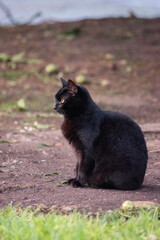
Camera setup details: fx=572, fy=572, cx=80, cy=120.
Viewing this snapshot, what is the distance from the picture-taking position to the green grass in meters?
3.46

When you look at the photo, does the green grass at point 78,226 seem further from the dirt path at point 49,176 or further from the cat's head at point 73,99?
the cat's head at point 73,99

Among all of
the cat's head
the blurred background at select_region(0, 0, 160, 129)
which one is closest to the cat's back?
the cat's head

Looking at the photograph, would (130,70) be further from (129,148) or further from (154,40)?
(129,148)

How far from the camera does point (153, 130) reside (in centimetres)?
746

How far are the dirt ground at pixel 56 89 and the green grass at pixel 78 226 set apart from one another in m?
0.37

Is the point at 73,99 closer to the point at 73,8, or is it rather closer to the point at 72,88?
the point at 72,88

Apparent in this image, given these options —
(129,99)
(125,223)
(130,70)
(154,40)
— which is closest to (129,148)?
(125,223)

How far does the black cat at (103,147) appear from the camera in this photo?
5004 millimetres

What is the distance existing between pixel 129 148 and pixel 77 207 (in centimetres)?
97

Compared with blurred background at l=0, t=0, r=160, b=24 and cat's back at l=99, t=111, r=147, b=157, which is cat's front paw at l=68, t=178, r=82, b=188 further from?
blurred background at l=0, t=0, r=160, b=24

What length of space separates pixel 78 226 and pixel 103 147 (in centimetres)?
163

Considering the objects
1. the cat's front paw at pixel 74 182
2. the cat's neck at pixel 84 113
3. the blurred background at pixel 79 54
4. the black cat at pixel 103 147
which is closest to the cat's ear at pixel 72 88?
the black cat at pixel 103 147

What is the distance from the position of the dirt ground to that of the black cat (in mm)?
169

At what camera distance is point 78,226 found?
11.4ft
